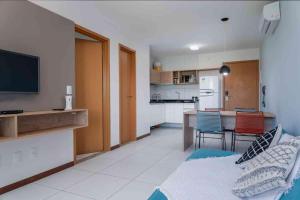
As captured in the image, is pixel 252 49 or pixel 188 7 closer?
pixel 188 7

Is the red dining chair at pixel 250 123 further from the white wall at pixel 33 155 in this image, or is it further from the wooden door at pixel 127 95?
the white wall at pixel 33 155

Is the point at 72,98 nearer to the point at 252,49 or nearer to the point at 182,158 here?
the point at 182,158

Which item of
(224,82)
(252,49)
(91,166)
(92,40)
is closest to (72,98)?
(91,166)

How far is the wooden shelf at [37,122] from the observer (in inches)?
79.2

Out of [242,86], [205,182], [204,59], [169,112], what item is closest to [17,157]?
[205,182]

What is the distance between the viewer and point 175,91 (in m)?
7.29

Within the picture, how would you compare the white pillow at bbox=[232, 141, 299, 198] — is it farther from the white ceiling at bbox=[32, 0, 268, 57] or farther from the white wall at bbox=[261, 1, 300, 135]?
the white ceiling at bbox=[32, 0, 268, 57]

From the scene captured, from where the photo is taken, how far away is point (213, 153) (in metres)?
2.16

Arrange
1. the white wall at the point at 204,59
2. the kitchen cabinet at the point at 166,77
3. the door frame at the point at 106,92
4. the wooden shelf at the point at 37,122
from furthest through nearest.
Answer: the kitchen cabinet at the point at 166,77, the white wall at the point at 204,59, the door frame at the point at 106,92, the wooden shelf at the point at 37,122

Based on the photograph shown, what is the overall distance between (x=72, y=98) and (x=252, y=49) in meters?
5.63

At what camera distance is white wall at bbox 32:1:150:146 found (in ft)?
9.78

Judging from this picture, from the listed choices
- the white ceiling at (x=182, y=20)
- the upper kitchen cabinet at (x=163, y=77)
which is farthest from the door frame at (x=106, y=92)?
the upper kitchen cabinet at (x=163, y=77)

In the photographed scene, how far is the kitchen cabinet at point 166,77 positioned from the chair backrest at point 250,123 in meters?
3.77

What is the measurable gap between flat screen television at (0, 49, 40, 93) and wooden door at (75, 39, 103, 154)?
122 cm
